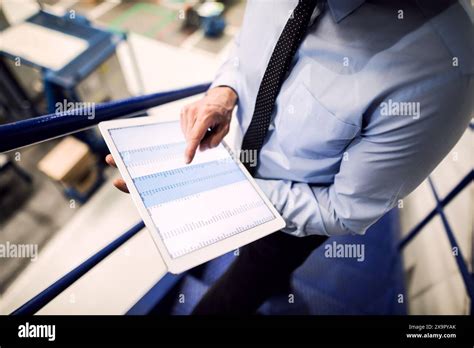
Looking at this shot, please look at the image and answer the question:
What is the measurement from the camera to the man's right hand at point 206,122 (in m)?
1.06

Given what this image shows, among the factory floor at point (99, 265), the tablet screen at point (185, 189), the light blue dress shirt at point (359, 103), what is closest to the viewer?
the light blue dress shirt at point (359, 103)

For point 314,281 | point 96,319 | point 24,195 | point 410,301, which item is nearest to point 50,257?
point 24,195

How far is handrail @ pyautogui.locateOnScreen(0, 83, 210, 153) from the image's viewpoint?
0.86 metres

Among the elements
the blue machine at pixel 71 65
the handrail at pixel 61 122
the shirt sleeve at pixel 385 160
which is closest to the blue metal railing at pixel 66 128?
the handrail at pixel 61 122

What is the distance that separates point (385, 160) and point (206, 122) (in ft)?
2.12

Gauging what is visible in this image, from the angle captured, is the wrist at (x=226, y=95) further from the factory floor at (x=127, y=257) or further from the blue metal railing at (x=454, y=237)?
the blue metal railing at (x=454, y=237)

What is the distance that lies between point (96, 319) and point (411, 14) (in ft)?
5.47

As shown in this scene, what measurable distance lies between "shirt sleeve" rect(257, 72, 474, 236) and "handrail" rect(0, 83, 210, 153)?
695 millimetres

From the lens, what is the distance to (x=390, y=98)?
2.77 ft

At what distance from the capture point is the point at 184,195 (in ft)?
3.26

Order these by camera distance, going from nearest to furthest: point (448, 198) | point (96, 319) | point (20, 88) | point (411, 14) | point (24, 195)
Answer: point (411, 14) < point (96, 319) < point (448, 198) < point (24, 195) < point (20, 88)

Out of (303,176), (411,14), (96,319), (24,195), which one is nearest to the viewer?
(411,14)

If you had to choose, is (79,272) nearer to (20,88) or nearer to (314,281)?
(314,281)

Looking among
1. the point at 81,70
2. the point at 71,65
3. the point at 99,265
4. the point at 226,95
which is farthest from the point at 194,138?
the point at 71,65
